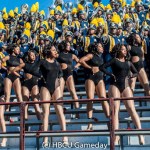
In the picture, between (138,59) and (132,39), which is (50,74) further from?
(138,59)

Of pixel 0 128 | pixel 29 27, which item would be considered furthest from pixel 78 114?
pixel 29 27

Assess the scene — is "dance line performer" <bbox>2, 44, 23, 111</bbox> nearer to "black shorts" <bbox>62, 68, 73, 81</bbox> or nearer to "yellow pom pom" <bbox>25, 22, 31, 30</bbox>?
"black shorts" <bbox>62, 68, 73, 81</bbox>

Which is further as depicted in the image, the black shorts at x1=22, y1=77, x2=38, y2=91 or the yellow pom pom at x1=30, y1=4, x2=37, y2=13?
the yellow pom pom at x1=30, y1=4, x2=37, y2=13

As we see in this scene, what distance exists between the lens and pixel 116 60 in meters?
9.92

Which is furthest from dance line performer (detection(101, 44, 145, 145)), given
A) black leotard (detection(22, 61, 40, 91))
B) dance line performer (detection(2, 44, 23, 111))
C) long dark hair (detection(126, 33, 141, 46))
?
dance line performer (detection(2, 44, 23, 111))

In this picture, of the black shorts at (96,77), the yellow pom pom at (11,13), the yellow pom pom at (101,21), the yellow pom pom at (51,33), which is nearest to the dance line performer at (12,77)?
the black shorts at (96,77)

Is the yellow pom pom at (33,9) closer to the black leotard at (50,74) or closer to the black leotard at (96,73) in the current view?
the black leotard at (96,73)

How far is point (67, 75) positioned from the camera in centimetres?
1117

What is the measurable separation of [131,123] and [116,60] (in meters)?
1.22

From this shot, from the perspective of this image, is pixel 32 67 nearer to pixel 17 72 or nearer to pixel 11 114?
pixel 17 72

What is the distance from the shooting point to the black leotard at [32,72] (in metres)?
10.9

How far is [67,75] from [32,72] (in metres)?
0.72

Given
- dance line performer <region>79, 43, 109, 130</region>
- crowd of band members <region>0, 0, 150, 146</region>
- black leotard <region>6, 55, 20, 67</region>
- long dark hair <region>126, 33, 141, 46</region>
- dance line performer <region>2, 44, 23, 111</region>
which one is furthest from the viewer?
black leotard <region>6, 55, 20, 67</region>

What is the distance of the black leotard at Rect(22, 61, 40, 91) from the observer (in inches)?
429
